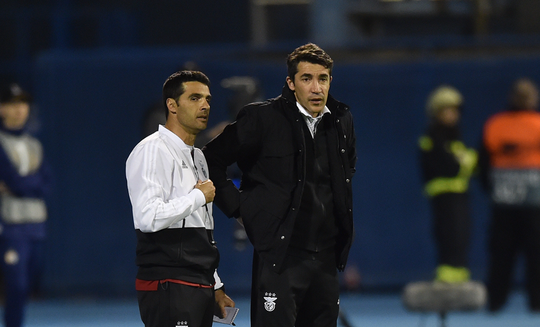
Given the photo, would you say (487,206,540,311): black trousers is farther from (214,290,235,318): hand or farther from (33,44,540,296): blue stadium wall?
(214,290,235,318): hand

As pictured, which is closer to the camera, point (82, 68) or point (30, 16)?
point (82, 68)

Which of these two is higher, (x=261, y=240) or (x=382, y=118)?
(x=261, y=240)

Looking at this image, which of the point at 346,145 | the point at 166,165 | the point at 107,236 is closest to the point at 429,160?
the point at 107,236

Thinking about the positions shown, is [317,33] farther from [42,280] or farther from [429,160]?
[42,280]

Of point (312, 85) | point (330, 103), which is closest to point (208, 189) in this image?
point (312, 85)

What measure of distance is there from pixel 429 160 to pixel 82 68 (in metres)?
4.44

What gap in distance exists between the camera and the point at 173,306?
426 centimetres

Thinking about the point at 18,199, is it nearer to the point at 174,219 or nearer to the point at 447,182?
the point at 174,219

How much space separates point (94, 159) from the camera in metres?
11.3

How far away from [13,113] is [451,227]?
15.3ft

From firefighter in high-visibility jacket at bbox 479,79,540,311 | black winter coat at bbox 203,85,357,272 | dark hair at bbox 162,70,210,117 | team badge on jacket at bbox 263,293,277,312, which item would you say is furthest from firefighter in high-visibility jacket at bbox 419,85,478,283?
dark hair at bbox 162,70,210,117

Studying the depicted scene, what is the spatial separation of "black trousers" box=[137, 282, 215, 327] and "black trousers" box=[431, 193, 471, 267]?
5.77 metres

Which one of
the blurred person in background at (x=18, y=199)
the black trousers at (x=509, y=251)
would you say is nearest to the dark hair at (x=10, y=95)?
the blurred person in background at (x=18, y=199)

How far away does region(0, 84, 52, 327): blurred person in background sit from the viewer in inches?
295
